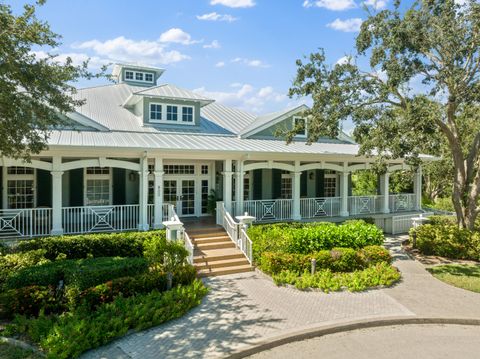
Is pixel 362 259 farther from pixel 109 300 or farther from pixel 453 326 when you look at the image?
pixel 109 300

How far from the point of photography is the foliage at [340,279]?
10.3m

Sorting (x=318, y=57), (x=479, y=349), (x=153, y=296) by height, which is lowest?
(x=479, y=349)

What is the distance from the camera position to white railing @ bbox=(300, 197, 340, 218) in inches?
669

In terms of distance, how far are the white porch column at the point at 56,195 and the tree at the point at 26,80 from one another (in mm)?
1667

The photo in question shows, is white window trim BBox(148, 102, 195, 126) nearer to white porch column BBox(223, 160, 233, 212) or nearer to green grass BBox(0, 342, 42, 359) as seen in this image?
white porch column BBox(223, 160, 233, 212)

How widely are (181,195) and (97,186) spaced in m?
3.62

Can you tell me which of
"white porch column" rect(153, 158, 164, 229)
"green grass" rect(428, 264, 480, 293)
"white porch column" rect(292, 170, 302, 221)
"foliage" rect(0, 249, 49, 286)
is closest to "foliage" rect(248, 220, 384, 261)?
"green grass" rect(428, 264, 480, 293)

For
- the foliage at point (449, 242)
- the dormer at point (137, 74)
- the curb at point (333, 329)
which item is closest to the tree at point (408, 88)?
the foliage at point (449, 242)

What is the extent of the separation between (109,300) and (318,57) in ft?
38.8

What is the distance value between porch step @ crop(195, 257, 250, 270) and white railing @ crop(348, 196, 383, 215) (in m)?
7.82

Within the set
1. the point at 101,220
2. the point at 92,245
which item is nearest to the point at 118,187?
the point at 101,220

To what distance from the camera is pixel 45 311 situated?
8391mm

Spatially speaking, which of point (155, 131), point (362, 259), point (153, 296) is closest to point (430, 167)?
point (362, 259)

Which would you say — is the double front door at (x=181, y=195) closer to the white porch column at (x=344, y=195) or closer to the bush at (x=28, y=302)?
the white porch column at (x=344, y=195)
